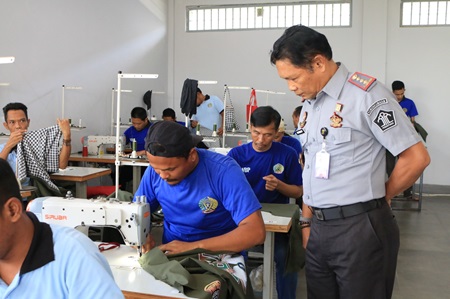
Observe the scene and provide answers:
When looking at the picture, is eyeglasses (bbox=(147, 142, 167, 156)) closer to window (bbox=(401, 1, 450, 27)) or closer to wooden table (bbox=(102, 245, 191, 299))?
wooden table (bbox=(102, 245, 191, 299))

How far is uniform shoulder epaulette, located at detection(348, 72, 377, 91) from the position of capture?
1.51m

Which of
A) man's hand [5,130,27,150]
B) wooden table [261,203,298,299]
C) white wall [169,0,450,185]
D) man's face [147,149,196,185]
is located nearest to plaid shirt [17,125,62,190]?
man's hand [5,130,27,150]

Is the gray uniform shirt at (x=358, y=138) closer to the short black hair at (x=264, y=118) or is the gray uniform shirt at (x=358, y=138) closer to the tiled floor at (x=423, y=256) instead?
the short black hair at (x=264, y=118)

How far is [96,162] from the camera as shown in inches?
199

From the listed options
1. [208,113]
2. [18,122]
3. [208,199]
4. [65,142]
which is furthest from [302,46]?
[208,113]

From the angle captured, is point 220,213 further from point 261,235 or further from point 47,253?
point 47,253

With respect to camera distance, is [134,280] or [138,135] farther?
[138,135]

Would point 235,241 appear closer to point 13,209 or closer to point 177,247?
point 177,247

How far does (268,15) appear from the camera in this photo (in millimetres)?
7891

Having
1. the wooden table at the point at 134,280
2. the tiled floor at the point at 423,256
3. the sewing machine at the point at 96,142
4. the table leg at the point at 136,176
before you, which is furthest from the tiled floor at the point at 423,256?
the sewing machine at the point at 96,142

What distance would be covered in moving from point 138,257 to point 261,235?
487mm

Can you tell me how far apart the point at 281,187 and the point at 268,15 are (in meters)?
5.92

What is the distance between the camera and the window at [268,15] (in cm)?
764

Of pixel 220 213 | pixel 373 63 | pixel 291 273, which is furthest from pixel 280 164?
pixel 373 63
